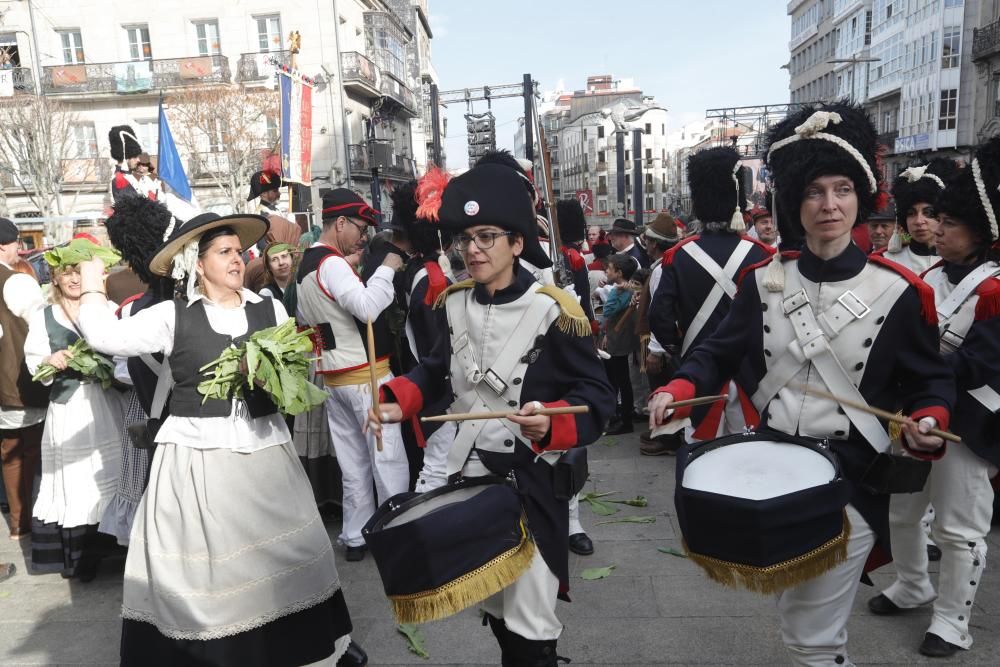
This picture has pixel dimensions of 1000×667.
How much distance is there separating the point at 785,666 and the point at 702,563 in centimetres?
153

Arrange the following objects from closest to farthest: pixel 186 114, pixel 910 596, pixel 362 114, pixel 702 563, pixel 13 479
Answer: pixel 702 563, pixel 910 596, pixel 13 479, pixel 186 114, pixel 362 114

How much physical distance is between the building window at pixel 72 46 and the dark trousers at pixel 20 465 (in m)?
34.2

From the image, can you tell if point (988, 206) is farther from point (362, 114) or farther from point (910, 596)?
point (362, 114)

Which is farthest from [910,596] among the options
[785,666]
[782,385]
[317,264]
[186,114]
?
[186,114]

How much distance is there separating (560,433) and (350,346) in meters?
2.66

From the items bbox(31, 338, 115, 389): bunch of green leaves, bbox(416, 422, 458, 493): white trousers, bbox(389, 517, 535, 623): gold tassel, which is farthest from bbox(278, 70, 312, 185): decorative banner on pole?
bbox(389, 517, 535, 623): gold tassel

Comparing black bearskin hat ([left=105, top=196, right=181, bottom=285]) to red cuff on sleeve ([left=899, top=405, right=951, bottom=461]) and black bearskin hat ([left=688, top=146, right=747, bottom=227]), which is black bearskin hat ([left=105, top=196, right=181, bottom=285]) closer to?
black bearskin hat ([left=688, top=146, right=747, bottom=227])

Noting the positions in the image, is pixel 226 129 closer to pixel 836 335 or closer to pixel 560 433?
pixel 560 433

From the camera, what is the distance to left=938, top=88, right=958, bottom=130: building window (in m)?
38.2

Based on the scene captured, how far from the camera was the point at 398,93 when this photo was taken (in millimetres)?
41375

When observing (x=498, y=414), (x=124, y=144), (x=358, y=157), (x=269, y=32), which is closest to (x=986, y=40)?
(x=358, y=157)

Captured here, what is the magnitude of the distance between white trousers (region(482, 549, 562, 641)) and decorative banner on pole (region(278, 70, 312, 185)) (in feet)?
21.9

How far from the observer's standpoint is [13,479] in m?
5.66

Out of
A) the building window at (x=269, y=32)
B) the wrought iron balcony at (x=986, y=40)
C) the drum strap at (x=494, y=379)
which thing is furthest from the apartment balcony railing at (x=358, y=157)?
the drum strap at (x=494, y=379)
